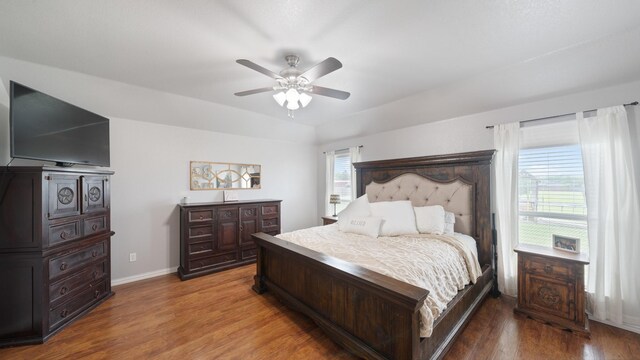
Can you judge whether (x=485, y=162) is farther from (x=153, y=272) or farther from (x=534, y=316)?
(x=153, y=272)

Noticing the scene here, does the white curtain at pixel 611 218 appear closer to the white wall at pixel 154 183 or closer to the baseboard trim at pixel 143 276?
the white wall at pixel 154 183

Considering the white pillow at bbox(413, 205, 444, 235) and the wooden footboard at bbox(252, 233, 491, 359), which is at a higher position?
the white pillow at bbox(413, 205, 444, 235)

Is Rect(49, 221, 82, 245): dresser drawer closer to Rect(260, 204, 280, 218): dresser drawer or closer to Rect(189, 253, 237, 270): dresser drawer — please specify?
Rect(189, 253, 237, 270): dresser drawer

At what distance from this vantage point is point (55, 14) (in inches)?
65.5

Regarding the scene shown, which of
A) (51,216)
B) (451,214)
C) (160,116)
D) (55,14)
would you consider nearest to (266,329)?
(51,216)

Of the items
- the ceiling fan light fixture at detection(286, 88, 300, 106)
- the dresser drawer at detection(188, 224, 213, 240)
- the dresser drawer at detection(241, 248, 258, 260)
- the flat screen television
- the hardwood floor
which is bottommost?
the hardwood floor

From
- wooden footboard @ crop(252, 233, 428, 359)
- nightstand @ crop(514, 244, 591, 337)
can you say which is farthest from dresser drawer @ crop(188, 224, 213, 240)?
nightstand @ crop(514, 244, 591, 337)

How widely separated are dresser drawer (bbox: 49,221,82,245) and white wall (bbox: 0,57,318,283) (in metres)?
0.87

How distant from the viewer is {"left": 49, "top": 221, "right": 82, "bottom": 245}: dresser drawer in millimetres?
2148

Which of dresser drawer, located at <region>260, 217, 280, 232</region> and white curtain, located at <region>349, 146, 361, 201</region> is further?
white curtain, located at <region>349, 146, 361, 201</region>

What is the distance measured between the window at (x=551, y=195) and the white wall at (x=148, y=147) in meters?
3.88

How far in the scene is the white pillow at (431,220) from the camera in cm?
282

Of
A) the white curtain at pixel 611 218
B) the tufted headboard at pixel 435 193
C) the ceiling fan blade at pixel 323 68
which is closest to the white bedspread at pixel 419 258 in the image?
the tufted headboard at pixel 435 193

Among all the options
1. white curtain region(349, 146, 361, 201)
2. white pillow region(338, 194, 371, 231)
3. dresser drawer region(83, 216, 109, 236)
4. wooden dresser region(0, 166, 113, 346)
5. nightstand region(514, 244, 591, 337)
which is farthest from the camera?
white curtain region(349, 146, 361, 201)
